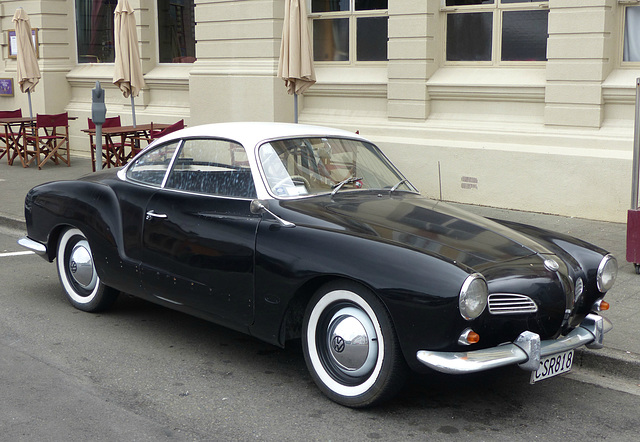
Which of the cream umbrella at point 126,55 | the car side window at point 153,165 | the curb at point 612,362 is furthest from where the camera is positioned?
the cream umbrella at point 126,55

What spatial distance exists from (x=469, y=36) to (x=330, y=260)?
771 centimetres

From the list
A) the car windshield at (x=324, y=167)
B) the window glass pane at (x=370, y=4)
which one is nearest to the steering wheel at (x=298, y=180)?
the car windshield at (x=324, y=167)

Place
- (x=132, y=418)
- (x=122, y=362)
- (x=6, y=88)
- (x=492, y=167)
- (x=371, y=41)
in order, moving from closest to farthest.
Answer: (x=132, y=418)
(x=122, y=362)
(x=492, y=167)
(x=371, y=41)
(x=6, y=88)

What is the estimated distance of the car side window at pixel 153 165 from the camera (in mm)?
5711

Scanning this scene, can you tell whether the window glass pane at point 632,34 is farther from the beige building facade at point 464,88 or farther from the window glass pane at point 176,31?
the window glass pane at point 176,31

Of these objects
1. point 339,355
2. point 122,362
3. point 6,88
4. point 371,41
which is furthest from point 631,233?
point 6,88

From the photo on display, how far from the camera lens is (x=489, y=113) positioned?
10781 mm

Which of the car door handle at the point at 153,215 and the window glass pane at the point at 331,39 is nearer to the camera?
the car door handle at the point at 153,215

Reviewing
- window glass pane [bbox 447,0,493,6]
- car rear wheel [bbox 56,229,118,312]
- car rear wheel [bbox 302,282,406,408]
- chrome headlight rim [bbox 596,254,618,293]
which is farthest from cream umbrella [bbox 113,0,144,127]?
chrome headlight rim [bbox 596,254,618,293]

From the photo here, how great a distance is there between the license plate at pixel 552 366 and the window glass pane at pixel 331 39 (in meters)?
8.99

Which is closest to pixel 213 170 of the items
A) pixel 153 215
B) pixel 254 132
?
pixel 254 132

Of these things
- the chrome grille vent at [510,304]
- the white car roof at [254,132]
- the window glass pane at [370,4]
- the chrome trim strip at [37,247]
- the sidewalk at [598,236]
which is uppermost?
the window glass pane at [370,4]

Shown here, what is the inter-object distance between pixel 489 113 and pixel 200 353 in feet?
22.0

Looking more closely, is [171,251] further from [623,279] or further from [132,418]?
[623,279]
